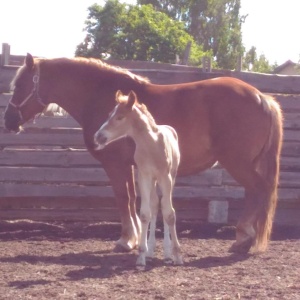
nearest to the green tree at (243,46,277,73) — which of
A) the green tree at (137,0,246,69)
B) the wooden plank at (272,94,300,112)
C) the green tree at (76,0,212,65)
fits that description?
the green tree at (137,0,246,69)

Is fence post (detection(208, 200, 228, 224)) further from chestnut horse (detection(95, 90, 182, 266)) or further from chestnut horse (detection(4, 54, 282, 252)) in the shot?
chestnut horse (detection(95, 90, 182, 266))

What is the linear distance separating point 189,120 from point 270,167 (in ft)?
3.17

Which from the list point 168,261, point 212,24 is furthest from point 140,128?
point 212,24

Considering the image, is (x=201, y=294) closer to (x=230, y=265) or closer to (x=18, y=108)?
(x=230, y=265)

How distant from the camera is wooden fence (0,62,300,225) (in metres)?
9.45

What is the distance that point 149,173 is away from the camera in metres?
6.65

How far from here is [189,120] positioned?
7.84 metres

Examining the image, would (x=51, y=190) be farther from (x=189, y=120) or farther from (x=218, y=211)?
(x=189, y=120)

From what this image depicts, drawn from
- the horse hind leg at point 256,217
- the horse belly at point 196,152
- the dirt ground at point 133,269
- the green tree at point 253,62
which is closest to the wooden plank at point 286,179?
the dirt ground at point 133,269

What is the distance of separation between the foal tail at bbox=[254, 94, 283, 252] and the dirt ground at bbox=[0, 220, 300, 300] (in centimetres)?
37

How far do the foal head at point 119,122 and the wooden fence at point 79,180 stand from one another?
2.93 meters

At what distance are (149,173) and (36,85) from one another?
2.12m

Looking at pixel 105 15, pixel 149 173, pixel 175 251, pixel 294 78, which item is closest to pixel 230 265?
pixel 175 251

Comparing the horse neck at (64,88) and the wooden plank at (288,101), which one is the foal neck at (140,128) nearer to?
the horse neck at (64,88)
